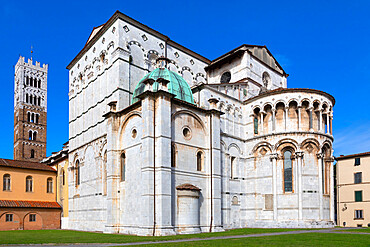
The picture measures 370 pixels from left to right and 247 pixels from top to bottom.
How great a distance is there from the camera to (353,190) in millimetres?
44781

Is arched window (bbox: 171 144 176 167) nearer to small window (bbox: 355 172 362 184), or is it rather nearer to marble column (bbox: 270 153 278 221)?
marble column (bbox: 270 153 278 221)

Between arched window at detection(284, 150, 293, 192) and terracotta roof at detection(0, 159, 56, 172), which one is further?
terracotta roof at detection(0, 159, 56, 172)

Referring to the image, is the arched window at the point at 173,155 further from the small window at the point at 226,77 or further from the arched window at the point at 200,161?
the small window at the point at 226,77

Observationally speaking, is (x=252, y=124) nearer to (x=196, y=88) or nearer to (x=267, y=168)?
(x=267, y=168)

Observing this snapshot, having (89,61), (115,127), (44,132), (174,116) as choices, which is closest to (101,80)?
(89,61)

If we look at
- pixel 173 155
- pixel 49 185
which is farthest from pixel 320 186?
pixel 49 185

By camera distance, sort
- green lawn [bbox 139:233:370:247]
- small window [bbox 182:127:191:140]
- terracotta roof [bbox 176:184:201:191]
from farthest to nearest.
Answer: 1. small window [bbox 182:127:191:140]
2. terracotta roof [bbox 176:184:201:191]
3. green lawn [bbox 139:233:370:247]

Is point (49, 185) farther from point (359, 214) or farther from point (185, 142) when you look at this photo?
point (359, 214)

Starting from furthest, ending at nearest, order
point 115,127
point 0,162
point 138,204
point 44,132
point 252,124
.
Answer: point 44,132 < point 0,162 < point 252,124 < point 115,127 < point 138,204

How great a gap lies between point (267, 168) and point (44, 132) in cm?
6305

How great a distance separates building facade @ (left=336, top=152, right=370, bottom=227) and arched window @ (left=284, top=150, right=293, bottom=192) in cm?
A: 1592

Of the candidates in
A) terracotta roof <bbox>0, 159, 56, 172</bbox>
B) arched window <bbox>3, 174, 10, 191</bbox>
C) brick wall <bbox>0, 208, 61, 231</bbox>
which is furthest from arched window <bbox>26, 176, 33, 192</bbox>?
brick wall <bbox>0, 208, 61, 231</bbox>

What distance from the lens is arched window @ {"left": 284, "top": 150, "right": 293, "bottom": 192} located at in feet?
108

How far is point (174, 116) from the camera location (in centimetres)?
2733
